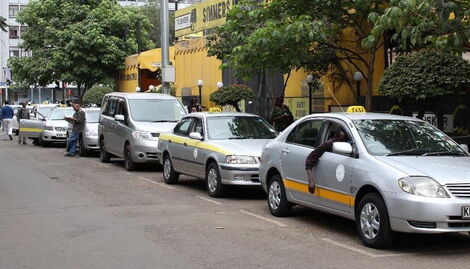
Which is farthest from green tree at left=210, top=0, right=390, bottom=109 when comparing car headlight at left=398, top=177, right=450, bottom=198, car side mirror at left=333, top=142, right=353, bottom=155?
car headlight at left=398, top=177, right=450, bottom=198

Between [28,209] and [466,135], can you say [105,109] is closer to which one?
[28,209]

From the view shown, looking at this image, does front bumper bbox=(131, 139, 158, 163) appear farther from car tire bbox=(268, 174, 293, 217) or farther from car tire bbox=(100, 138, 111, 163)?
car tire bbox=(268, 174, 293, 217)

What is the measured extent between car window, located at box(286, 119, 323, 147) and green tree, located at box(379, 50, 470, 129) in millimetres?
4029

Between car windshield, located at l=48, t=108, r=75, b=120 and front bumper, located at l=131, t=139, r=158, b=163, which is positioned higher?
car windshield, located at l=48, t=108, r=75, b=120

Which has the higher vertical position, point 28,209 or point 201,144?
point 201,144

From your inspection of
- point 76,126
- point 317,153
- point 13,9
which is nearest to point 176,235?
point 317,153

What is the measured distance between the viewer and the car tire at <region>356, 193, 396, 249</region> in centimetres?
691

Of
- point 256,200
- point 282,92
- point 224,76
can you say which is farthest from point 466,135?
point 224,76

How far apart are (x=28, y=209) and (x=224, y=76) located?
16.3 meters

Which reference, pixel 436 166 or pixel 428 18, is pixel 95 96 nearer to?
pixel 428 18

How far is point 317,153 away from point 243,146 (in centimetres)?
313

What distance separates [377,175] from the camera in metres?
7.02

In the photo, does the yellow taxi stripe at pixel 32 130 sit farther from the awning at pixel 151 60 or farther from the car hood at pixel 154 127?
the car hood at pixel 154 127

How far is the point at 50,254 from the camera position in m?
6.95
